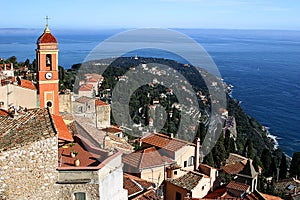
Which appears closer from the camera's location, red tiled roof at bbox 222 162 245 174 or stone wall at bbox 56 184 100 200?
stone wall at bbox 56 184 100 200

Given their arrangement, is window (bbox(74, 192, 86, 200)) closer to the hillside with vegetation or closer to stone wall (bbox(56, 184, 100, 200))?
stone wall (bbox(56, 184, 100, 200))

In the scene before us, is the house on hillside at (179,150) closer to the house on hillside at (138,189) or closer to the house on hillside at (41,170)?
the house on hillside at (138,189)

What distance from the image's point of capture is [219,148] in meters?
22.8

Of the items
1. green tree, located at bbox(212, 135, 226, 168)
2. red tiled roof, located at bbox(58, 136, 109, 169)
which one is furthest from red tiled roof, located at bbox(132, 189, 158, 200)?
green tree, located at bbox(212, 135, 226, 168)

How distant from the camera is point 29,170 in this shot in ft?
17.1

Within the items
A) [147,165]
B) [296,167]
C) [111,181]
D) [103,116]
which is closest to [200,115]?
[296,167]

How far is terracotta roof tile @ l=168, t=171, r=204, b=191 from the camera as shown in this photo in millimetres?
11354

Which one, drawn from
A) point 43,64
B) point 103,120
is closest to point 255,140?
point 103,120

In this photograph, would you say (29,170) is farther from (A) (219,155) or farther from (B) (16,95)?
(A) (219,155)

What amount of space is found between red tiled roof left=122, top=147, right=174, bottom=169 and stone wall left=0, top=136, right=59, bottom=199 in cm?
687

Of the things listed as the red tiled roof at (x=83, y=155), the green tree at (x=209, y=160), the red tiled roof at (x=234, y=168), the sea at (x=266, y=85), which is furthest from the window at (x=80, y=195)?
the sea at (x=266, y=85)

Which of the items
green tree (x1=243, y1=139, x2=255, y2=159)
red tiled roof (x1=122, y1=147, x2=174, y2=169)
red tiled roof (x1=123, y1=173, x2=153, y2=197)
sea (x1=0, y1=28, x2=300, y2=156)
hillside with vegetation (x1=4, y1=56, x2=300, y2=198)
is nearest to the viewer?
red tiled roof (x1=123, y1=173, x2=153, y2=197)

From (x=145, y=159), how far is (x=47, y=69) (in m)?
4.43

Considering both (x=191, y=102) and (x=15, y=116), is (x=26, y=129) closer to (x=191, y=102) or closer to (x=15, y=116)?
(x=15, y=116)
